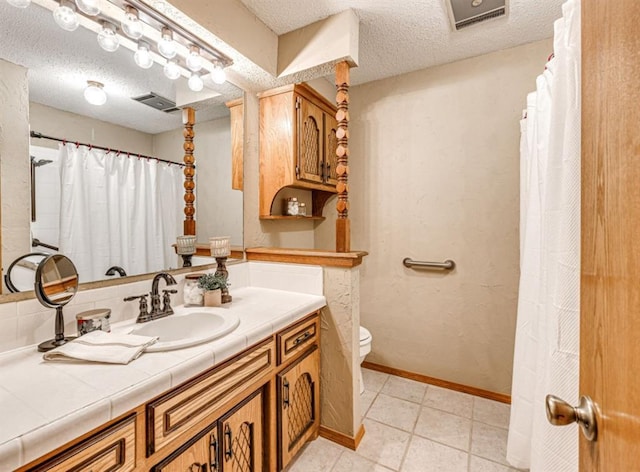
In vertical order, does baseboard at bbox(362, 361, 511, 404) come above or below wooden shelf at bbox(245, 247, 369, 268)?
below

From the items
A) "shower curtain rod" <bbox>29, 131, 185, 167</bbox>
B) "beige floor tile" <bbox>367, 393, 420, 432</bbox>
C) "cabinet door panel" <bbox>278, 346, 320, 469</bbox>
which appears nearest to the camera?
"shower curtain rod" <bbox>29, 131, 185, 167</bbox>

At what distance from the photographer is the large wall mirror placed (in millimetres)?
1052

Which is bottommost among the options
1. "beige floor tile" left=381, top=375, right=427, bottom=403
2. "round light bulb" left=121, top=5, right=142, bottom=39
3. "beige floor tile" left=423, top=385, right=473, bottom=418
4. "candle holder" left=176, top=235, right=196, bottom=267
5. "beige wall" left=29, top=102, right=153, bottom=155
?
"beige floor tile" left=423, top=385, right=473, bottom=418

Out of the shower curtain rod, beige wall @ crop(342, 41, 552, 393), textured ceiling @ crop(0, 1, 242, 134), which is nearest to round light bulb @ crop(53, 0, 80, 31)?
textured ceiling @ crop(0, 1, 242, 134)

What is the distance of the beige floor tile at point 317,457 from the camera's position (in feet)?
4.89

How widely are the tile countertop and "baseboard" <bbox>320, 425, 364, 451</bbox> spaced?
927mm

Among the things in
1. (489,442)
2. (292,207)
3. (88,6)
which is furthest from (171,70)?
(489,442)

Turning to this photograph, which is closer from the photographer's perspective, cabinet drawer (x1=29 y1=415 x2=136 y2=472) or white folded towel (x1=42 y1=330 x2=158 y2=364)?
cabinet drawer (x1=29 y1=415 x2=136 y2=472)

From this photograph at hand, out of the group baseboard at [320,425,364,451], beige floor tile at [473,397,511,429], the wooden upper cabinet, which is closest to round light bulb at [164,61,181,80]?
the wooden upper cabinet

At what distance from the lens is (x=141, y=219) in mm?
1420

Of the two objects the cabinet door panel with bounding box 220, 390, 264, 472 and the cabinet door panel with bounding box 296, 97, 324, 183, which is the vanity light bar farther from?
the cabinet door panel with bounding box 220, 390, 264, 472

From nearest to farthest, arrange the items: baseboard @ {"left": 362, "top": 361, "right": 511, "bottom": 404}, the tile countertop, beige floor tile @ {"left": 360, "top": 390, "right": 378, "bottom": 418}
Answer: the tile countertop, beige floor tile @ {"left": 360, "top": 390, "right": 378, "bottom": 418}, baseboard @ {"left": 362, "top": 361, "right": 511, "bottom": 404}

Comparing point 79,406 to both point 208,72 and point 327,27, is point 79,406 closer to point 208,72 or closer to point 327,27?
point 208,72

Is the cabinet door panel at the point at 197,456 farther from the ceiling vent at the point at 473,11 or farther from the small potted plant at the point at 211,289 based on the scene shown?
the ceiling vent at the point at 473,11
